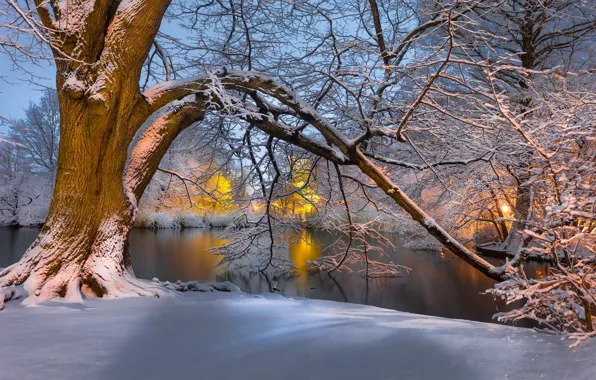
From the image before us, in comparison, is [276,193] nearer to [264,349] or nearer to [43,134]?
[264,349]

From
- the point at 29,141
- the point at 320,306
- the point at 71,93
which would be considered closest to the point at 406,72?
the point at 320,306

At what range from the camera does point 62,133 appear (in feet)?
11.2

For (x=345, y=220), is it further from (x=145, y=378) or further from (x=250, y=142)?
(x=145, y=378)

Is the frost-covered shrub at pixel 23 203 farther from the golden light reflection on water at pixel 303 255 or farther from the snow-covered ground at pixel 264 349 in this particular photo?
the snow-covered ground at pixel 264 349

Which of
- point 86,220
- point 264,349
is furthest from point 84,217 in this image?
point 264,349

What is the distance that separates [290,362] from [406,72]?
293 cm

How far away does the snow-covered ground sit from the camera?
5.06 ft

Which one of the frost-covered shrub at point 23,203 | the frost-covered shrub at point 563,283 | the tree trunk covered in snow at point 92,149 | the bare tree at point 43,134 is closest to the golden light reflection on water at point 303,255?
the tree trunk covered in snow at point 92,149

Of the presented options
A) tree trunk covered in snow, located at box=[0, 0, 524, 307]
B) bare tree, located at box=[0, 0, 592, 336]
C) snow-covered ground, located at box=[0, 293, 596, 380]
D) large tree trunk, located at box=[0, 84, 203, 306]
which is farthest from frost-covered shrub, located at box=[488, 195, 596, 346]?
large tree trunk, located at box=[0, 84, 203, 306]

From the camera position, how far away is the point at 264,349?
1.85m

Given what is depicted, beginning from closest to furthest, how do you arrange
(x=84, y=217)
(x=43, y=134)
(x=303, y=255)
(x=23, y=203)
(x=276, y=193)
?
(x=84, y=217)
(x=276, y=193)
(x=303, y=255)
(x=23, y=203)
(x=43, y=134)

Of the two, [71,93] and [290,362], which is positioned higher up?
[71,93]

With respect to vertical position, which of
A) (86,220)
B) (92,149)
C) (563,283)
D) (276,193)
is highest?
(276,193)

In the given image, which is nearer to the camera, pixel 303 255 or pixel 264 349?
pixel 264 349
